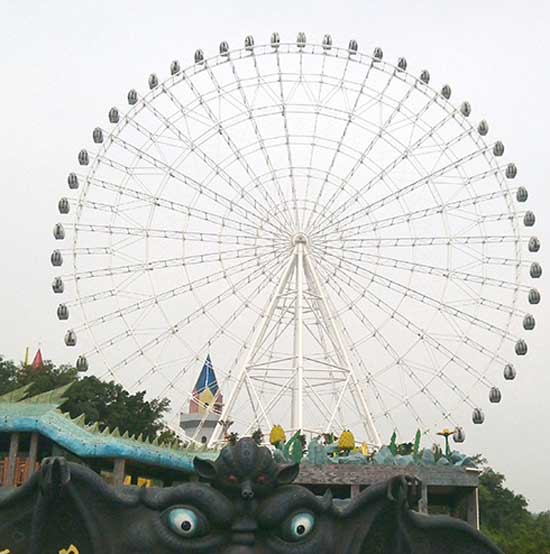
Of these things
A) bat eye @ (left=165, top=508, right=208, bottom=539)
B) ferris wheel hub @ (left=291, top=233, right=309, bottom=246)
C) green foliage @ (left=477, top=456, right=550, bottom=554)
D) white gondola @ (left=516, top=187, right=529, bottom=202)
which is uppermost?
white gondola @ (left=516, top=187, right=529, bottom=202)

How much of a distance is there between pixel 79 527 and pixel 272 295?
817 inches

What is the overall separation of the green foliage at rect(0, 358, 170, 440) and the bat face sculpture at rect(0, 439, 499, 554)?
32812 millimetres

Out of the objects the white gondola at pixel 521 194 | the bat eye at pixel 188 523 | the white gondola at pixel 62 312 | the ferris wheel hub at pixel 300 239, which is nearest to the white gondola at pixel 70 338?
the white gondola at pixel 62 312

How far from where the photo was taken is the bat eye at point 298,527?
655cm

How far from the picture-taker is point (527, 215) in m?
26.6

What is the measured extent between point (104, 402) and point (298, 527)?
3573cm

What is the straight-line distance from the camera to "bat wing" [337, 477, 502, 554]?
6539 mm

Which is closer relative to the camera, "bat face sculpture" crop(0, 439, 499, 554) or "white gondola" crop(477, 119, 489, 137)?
"bat face sculpture" crop(0, 439, 499, 554)

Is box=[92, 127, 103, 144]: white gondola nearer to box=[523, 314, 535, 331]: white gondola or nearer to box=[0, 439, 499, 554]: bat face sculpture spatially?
box=[523, 314, 535, 331]: white gondola

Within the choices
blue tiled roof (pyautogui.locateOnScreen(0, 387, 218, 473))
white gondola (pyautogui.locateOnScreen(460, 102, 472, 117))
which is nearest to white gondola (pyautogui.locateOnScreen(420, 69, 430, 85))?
white gondola (pyautogui.locateOnScreen(460, 102, 472, 117))

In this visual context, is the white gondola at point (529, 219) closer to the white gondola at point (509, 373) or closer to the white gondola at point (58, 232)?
the white gondola at point (509, 373)

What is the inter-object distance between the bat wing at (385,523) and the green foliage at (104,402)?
109ft

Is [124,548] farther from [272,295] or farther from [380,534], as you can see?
[272,295]

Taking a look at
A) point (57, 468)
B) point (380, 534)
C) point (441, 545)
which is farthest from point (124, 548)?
point (441, 545)
